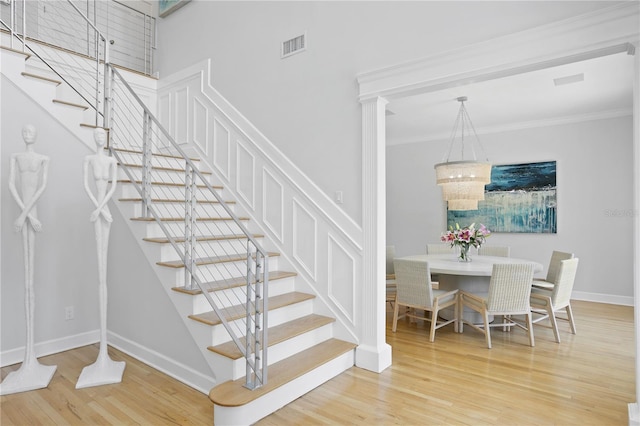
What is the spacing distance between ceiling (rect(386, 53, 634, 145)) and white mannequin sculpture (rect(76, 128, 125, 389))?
3564 millimetres

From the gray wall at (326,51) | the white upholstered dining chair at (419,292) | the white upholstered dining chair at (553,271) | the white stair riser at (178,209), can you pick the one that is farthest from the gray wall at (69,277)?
the white upholstered dining chair at (553,271)

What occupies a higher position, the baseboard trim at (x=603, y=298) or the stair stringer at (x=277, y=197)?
the stair stringer at (x=277, y=197)

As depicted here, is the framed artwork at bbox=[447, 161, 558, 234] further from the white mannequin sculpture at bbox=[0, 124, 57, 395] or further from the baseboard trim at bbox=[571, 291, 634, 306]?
the white mannequin sculpture at bbox=[0, 124, 57, 395]

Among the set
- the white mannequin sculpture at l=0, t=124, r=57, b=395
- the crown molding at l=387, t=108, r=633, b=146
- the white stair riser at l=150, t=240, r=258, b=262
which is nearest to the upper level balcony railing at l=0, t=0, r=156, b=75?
the white mannequin sculpture at l=0, t=124, r=57, b=395

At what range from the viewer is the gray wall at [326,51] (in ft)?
9.67

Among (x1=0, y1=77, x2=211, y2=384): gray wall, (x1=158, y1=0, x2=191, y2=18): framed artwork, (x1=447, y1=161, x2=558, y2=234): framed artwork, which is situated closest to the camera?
(x1=0, y1=77, x2=211, y2=384): gray wall

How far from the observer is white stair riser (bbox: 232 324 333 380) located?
264cm

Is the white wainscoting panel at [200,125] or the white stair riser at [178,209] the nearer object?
the white stair riser at [178,209]

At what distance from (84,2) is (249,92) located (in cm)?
312

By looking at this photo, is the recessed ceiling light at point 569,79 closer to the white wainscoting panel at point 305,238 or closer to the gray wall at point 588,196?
the gray wall at point 588,196

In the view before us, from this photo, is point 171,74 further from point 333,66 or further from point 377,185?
point 377,185

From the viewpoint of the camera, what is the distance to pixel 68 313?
12.5 ft

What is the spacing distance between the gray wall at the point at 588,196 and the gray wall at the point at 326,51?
416 centimetres

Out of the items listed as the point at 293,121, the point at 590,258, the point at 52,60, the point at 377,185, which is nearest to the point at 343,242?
the point at 377,185
